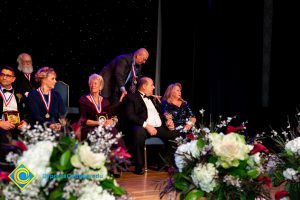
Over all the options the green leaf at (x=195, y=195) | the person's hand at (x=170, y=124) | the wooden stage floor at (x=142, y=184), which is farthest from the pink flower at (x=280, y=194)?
the person's hand at (x=170, y=124)

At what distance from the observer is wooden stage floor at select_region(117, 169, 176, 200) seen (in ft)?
12.0

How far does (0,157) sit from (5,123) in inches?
15.2

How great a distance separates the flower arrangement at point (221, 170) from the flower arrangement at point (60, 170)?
567 mm

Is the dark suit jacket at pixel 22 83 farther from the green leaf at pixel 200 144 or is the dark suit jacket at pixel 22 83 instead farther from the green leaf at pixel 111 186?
the green leaf at pixel 111 186

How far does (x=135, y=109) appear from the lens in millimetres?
5230

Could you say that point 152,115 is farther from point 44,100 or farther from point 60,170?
point 60,170

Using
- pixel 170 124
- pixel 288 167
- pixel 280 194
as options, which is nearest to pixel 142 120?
pixel 170 124

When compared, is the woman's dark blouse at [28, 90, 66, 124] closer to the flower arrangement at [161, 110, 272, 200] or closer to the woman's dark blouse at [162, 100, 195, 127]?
the woman's dark blouse at [162, 100, 195, 127]

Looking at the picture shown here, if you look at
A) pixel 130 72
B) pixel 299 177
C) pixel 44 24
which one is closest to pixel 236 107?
pixel 130 72

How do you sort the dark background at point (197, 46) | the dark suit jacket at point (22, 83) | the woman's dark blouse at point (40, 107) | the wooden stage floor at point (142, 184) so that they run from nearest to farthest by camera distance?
the wooden stage floor at point (142, 184)
the woman's dark blouse at point (40, 107)
the dark suit jacket at point (22, 83)
the dark background at point (197, 46)

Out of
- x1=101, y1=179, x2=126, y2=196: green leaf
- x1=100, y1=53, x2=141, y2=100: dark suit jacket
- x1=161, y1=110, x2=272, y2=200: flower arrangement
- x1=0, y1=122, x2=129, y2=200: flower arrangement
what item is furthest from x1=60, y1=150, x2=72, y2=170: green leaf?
x1=100, y1=53, x2=141, y2=100: dark suit jacket

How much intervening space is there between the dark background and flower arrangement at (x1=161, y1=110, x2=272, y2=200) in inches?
166

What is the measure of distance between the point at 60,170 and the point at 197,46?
18.1 ft

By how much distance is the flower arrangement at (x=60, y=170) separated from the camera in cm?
146
